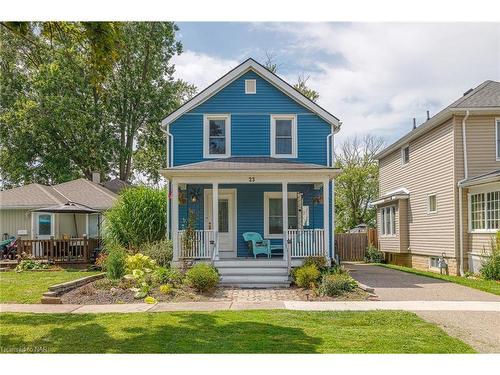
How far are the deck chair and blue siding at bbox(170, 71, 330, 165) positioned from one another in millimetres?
2643

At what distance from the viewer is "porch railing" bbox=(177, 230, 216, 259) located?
13.0 m

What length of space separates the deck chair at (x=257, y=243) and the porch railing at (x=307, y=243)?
97 centimetres

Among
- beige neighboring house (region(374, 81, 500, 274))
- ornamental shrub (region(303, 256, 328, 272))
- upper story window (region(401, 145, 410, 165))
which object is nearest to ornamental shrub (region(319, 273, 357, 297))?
ornamental shrub (region(303, 256, 328, 272))

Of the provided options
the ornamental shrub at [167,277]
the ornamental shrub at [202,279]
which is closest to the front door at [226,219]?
the ornamental shrub at [167,277]

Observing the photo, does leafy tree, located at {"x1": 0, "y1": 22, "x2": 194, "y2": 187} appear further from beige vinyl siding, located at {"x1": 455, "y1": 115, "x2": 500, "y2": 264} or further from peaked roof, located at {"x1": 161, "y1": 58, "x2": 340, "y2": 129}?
beige vinyl siding, located at {"x1": 455, "y1": 115, "x2": 500, "y2": 264}

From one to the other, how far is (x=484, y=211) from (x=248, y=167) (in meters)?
7.37

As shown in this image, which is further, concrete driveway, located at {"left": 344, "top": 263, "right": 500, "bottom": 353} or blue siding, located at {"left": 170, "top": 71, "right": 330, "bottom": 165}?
blue siding, located at {"left": 170, "top": 71, "right": 330, "bottom": 165}

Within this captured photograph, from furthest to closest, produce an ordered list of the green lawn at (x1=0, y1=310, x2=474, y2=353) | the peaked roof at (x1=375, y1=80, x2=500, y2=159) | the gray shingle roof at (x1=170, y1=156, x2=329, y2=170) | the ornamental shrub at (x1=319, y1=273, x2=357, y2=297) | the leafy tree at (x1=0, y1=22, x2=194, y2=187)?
the leafy tree at (x1=0, y1=22, x2=194, y2=187) < the peaked roof at (x1=375, y1=80, x2=500, y2=159) < the gray shingle roof at (x1=170, y1=156, x2=329, y2=170) < the ornamental shrub at (x1=319, y1=273, x2=357, y2=297) < the green lawn at (x1=0, y1=310, x2=474, y2=353)

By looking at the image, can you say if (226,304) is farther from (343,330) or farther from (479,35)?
(479,35)

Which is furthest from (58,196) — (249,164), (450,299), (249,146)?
(450,299)

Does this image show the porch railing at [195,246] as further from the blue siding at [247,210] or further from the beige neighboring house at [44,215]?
the beige neighboring house at [44,215]

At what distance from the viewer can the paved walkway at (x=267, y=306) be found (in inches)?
341

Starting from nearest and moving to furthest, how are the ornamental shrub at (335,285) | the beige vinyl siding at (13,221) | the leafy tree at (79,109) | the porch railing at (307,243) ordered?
the ornamental shrub at (335,285) → the porch railing at (307,243) → the beige vinyl siding at (13,221) → the leafy tree at (79,109)

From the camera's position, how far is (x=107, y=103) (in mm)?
28234
